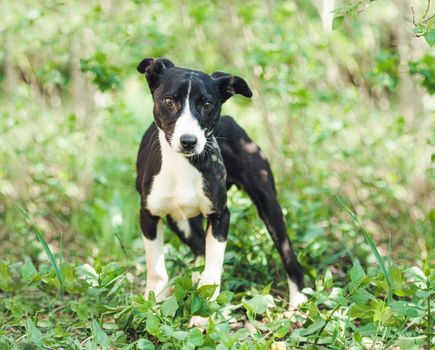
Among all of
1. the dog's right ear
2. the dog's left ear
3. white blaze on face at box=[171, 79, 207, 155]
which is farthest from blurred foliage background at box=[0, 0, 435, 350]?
the dog's left ear

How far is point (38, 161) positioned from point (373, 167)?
3516mm

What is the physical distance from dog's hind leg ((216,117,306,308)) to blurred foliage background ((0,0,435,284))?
0.73 meters

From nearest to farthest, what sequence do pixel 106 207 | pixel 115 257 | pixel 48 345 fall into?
pixel 48 345 → pixel 115 257 → pixel 106 207

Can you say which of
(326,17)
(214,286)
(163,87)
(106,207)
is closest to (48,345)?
(214,286)

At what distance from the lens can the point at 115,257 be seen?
5438 mm

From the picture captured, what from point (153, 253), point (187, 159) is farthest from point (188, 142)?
point (153, 253)

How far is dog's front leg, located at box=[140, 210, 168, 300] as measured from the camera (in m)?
4.00

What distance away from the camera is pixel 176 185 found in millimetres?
3854

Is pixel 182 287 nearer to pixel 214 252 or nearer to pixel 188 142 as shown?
pixel 214 252

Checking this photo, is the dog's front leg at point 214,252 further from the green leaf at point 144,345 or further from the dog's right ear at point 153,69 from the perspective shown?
the dog's right ear at point 153,69

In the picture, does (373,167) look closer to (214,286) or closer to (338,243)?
(338,243)

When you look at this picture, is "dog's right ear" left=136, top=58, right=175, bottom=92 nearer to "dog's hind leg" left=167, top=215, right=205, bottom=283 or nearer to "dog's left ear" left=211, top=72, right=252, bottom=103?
"dog's left ear" left=211, top=72, right=252, bottom=103

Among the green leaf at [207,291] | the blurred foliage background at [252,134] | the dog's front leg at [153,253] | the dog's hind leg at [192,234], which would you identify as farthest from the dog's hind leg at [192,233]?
the green leaf at [207,291]

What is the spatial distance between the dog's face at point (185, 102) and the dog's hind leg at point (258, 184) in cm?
52
